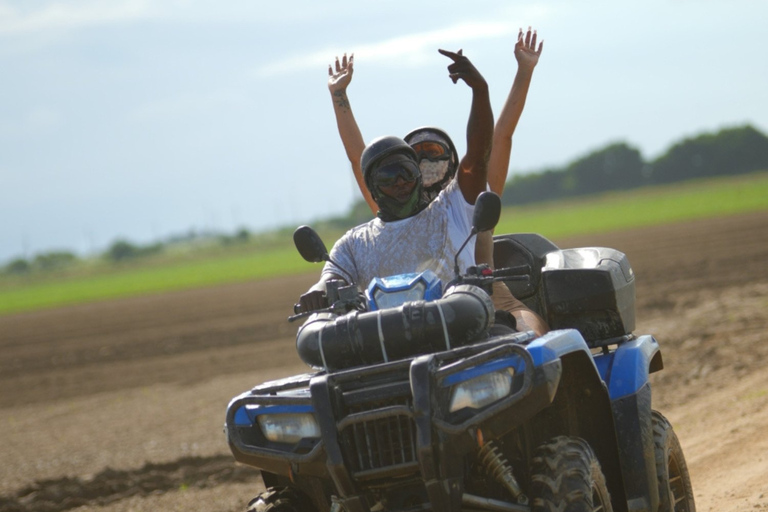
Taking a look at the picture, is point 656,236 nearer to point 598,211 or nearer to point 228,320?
point 228,320

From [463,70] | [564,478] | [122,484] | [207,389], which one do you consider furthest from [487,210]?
[207,389]

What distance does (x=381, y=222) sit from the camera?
5730mm

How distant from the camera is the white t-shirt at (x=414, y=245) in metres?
5.48

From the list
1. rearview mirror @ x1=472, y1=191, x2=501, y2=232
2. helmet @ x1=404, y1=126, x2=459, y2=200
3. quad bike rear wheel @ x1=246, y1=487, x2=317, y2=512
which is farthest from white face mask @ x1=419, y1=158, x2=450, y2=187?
quad bike rear wheel @ x1=246, y1=487, x2=317, y2=512

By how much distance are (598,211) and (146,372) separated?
53336 millimetres

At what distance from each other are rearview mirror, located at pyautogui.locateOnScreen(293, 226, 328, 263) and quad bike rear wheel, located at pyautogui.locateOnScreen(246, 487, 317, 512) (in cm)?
108

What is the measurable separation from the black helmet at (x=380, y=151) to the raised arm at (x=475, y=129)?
0.31 m

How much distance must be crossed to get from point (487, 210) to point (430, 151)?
1.79m

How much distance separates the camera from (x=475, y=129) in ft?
18.1

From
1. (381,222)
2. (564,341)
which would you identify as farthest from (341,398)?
(381,222)

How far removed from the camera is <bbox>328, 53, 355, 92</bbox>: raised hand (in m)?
7.23

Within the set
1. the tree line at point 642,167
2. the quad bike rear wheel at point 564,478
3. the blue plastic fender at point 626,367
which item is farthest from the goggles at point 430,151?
the tree line at point 642,167

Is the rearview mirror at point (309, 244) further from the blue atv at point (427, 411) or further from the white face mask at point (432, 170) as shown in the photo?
the white face mask at point (432, 170)

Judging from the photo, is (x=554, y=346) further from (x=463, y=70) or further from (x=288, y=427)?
(x=463, y=70)
